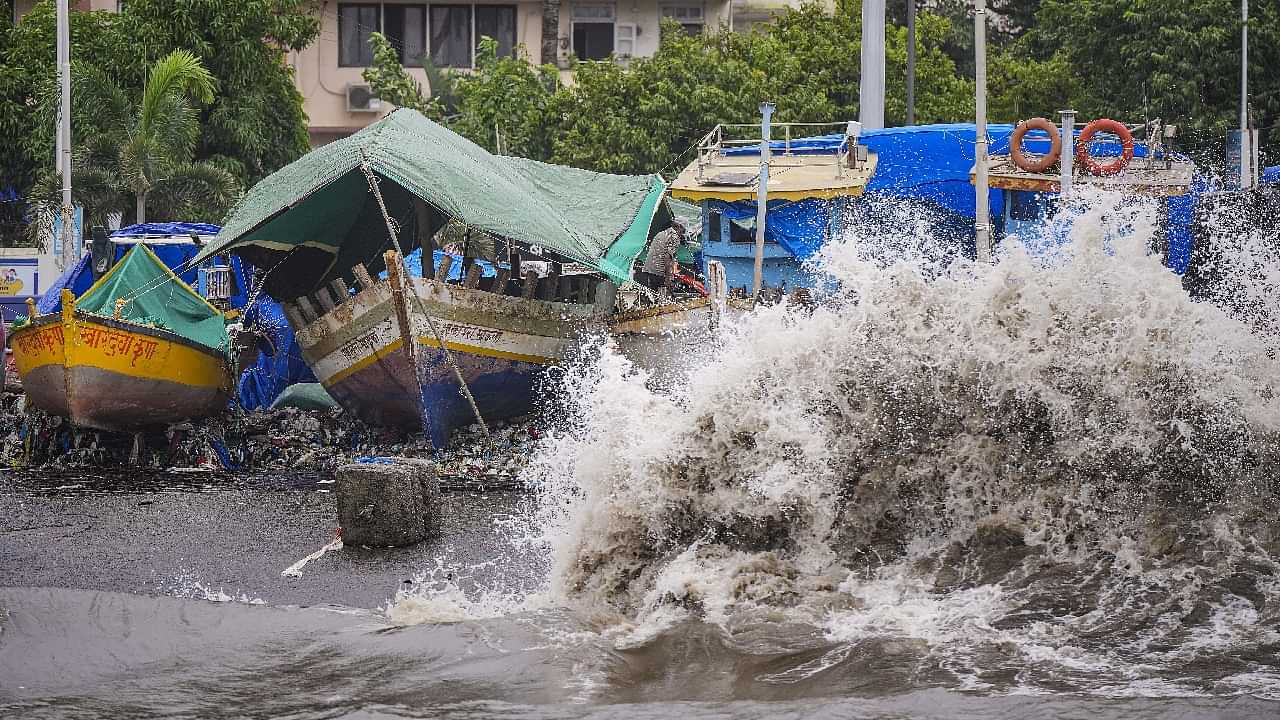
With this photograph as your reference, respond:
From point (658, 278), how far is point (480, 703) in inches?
714

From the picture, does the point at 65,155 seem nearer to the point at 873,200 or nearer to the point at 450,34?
the point at 873,200

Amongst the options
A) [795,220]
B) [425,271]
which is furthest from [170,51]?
[425,271]

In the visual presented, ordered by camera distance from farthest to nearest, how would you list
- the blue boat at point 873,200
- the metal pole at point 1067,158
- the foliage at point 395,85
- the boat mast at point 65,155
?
the foliage at point 395,85 → the boat mast at point 65,155 → the blue boat at point 873,200 → the metal pole at point 1067,158

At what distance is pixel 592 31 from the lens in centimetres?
4316

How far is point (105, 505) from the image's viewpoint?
1508 centimetres

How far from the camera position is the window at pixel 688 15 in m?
42.9

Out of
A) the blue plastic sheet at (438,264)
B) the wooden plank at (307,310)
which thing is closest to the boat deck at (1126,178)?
the blue plastic sheet at (438,264)

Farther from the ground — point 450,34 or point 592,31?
point 592,31

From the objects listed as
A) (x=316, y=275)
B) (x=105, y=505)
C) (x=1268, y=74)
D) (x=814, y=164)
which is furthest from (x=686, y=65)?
(x=105, y=505)

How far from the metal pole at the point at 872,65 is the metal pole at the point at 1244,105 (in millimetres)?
5607

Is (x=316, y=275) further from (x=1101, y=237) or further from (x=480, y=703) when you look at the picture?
(x=480, y=703)

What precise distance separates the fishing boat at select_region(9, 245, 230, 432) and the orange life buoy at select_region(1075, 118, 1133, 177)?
1159cm

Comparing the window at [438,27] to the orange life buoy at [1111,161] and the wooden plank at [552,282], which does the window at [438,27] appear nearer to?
the orange life buoy at [1111,161]

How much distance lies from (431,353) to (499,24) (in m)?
25.8
